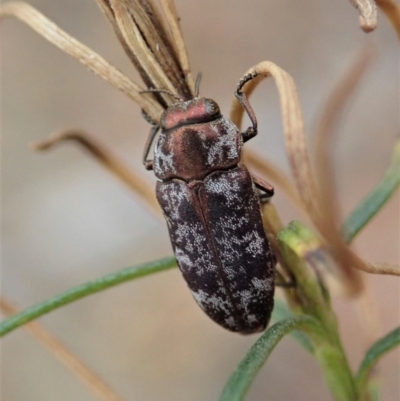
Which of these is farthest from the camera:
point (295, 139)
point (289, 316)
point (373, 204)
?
point (289, 316)

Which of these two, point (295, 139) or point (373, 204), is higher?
point (295, 139)

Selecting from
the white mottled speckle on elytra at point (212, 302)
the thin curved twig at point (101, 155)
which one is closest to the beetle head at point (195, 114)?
the thin curved twig at point (101, 155)

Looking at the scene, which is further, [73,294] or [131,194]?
[131,194]

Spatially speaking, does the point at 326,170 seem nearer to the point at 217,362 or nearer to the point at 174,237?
the point at 174,237

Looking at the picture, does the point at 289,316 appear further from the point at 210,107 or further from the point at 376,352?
the point at 210,107

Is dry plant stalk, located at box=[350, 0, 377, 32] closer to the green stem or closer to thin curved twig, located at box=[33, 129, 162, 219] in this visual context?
the green stem

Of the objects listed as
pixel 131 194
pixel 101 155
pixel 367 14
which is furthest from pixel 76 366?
pixel 131 194
